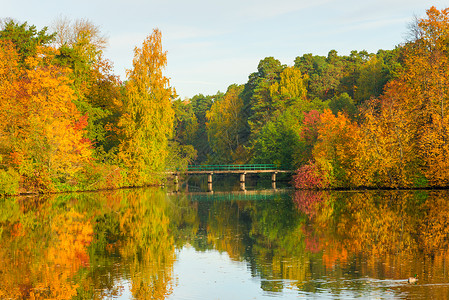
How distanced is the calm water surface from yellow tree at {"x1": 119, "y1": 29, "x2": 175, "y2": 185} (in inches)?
885

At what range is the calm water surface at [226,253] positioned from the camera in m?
12.1

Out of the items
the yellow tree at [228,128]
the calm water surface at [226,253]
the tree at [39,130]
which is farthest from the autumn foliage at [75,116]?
the yellow tree at [228,128]

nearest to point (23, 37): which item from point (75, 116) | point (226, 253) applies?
point (75, 116)

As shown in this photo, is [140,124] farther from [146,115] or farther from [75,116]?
[75,116]

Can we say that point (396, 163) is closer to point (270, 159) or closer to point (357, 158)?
point (357, 158)

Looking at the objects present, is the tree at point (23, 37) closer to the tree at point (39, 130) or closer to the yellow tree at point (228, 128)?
the tree at point (39, 130)

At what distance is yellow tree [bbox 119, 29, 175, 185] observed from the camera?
5206 centimetres

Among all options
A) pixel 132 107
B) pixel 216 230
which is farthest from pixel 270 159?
pixel 216 230

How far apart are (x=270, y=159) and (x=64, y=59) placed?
1286 inches

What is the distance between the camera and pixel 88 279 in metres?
13.2

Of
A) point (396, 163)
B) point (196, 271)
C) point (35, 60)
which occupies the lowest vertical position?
point (196, 271)

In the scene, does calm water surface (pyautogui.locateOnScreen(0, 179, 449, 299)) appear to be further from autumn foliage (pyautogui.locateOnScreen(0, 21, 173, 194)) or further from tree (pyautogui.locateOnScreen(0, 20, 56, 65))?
tree (pyautogui.locateOnScreen(0, 20, 56, 65))

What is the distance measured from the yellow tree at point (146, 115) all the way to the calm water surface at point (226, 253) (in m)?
22.5

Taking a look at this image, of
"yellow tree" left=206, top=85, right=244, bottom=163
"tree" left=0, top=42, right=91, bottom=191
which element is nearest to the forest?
"tree" left=0, top=42, right=91, bottom=191
